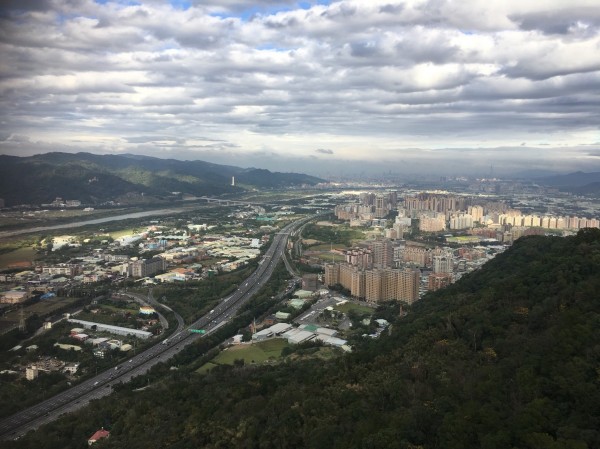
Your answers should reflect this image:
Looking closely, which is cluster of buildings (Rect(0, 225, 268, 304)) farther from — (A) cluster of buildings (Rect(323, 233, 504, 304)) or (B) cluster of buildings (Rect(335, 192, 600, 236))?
(B) cluster of buildings (Rect(335, 192, 600, 236))

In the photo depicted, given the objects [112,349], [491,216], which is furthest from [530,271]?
[491,216]

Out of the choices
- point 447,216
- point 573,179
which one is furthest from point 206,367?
point 573,179

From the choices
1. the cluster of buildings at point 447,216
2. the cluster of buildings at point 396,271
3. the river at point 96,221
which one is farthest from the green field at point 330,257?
the river at point 96,221

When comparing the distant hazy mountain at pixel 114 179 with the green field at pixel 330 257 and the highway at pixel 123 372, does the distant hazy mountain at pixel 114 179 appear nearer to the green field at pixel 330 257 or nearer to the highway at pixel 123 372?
the highway at pixel 123 372

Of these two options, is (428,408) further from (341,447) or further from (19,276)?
(19,276)

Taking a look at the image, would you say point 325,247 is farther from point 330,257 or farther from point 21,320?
point 21,320
